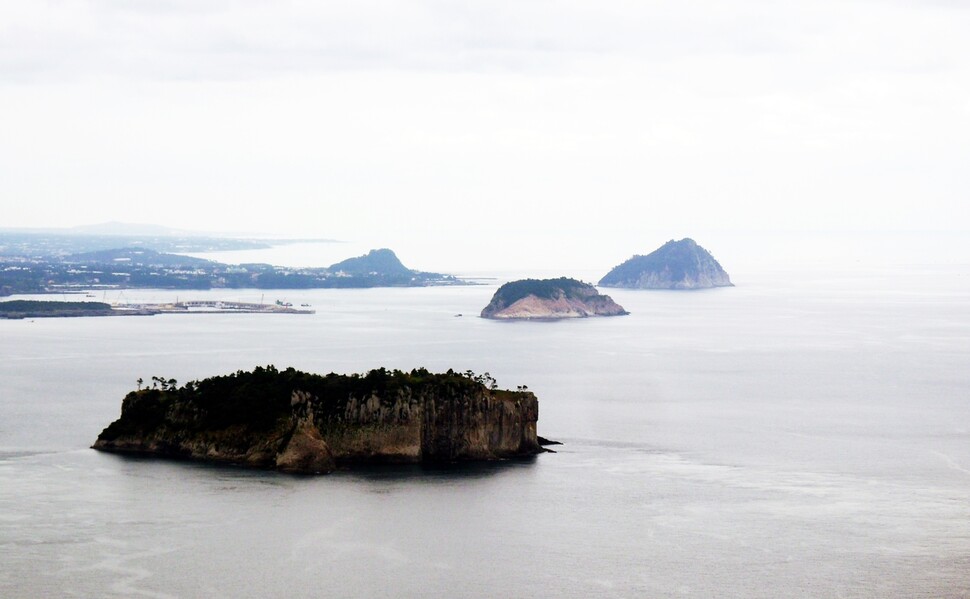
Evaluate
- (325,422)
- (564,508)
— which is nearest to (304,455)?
(325,422)

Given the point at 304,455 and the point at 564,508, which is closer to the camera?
the point at 564,508

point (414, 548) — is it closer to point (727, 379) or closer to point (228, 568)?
point (228, 568)

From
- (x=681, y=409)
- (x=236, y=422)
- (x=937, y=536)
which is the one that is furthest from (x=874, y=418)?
(x=236, y=422)

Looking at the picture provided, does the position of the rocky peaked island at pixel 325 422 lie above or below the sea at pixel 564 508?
above

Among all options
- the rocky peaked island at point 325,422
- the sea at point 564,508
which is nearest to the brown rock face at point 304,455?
the rocky peaked island at point 325,422

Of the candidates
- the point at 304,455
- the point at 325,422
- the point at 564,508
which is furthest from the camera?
the point at 325,422

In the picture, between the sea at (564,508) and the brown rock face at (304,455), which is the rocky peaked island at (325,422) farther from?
the sea at (564,508)

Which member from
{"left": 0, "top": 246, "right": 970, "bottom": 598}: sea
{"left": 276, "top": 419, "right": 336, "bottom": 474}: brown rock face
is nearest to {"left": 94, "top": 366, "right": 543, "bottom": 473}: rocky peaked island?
{"left": 276, "top": 419, "right": 336, "bottom": 474}: brown rock face

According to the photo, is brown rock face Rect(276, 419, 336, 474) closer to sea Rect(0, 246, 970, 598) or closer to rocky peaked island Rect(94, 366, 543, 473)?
rocky peaked island Rect(94, 366, 543, 473)

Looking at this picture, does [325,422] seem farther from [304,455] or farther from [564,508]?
[564,508]
